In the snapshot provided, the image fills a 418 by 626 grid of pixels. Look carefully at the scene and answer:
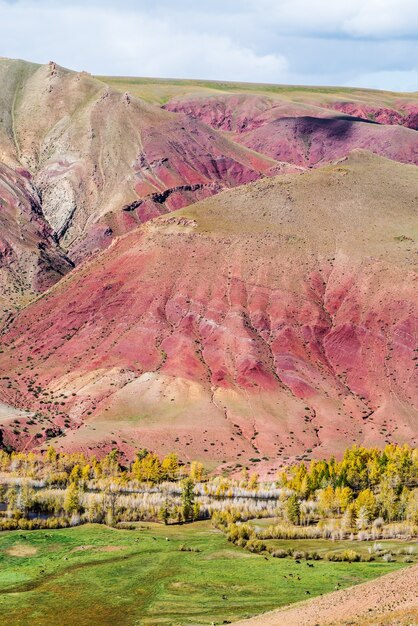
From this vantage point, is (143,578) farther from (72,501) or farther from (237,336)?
(237,336)

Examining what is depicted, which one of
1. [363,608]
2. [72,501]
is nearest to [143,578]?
[72,501]

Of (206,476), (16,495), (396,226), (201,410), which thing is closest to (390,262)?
(396,226)

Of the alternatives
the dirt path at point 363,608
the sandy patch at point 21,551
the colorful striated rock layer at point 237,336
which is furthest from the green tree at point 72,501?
the dirt path at point 363,608

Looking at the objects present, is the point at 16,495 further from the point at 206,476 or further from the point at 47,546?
the point at 206,476

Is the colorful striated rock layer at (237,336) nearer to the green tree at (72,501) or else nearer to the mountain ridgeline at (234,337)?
the mountain ridgeline at (234,337)

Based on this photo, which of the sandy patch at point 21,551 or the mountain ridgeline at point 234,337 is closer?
the sandy patch at point 21,551

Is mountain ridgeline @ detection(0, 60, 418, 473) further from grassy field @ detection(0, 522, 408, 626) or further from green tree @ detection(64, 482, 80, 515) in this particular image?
grassy field @ detection(0, 522, 408, 626)
